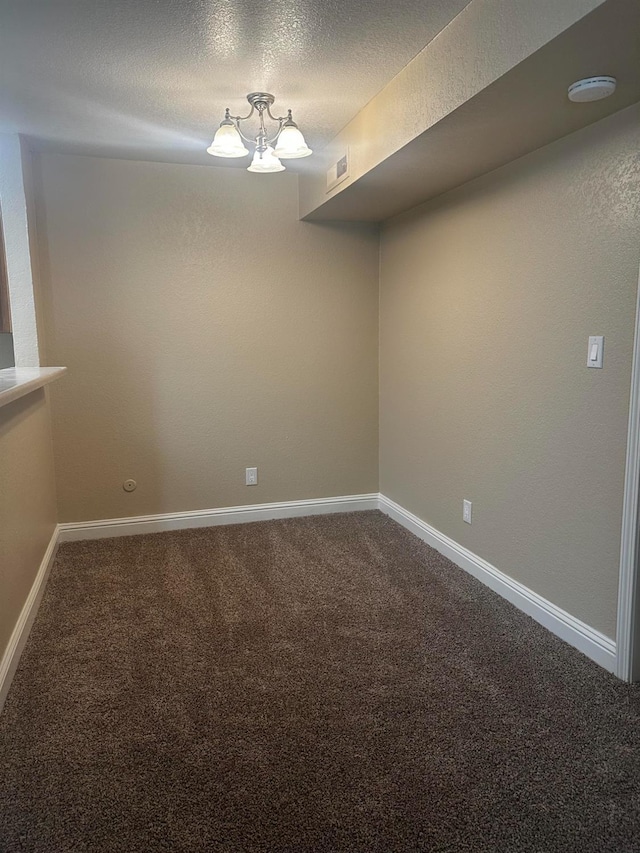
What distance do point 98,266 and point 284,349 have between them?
1293mm

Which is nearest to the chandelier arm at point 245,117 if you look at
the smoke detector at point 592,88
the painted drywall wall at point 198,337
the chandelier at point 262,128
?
the chandelier at point 262,128

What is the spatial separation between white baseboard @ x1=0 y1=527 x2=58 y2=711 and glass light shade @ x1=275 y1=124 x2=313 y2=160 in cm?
233

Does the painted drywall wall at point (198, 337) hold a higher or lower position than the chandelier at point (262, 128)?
lower

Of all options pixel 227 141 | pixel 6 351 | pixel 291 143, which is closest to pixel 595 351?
pixel 291 143

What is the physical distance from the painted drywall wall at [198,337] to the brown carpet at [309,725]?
40.1 inches

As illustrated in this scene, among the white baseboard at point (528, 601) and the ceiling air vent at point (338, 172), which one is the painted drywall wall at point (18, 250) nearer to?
the ceiling air vent at point (338, 172)

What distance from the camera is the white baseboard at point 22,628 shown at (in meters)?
2.09

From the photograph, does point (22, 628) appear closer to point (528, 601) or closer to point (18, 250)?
point (18, 250)

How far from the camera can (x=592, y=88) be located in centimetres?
175

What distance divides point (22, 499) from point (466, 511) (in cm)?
223

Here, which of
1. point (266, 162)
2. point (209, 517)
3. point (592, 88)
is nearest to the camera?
point (592, 88)

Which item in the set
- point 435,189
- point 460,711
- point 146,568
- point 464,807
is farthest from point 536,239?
point 146,568

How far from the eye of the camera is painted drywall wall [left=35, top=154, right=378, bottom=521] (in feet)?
11.8

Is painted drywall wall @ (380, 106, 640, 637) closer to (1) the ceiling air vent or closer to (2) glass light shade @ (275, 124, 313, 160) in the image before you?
(1) the ceiling air vent
